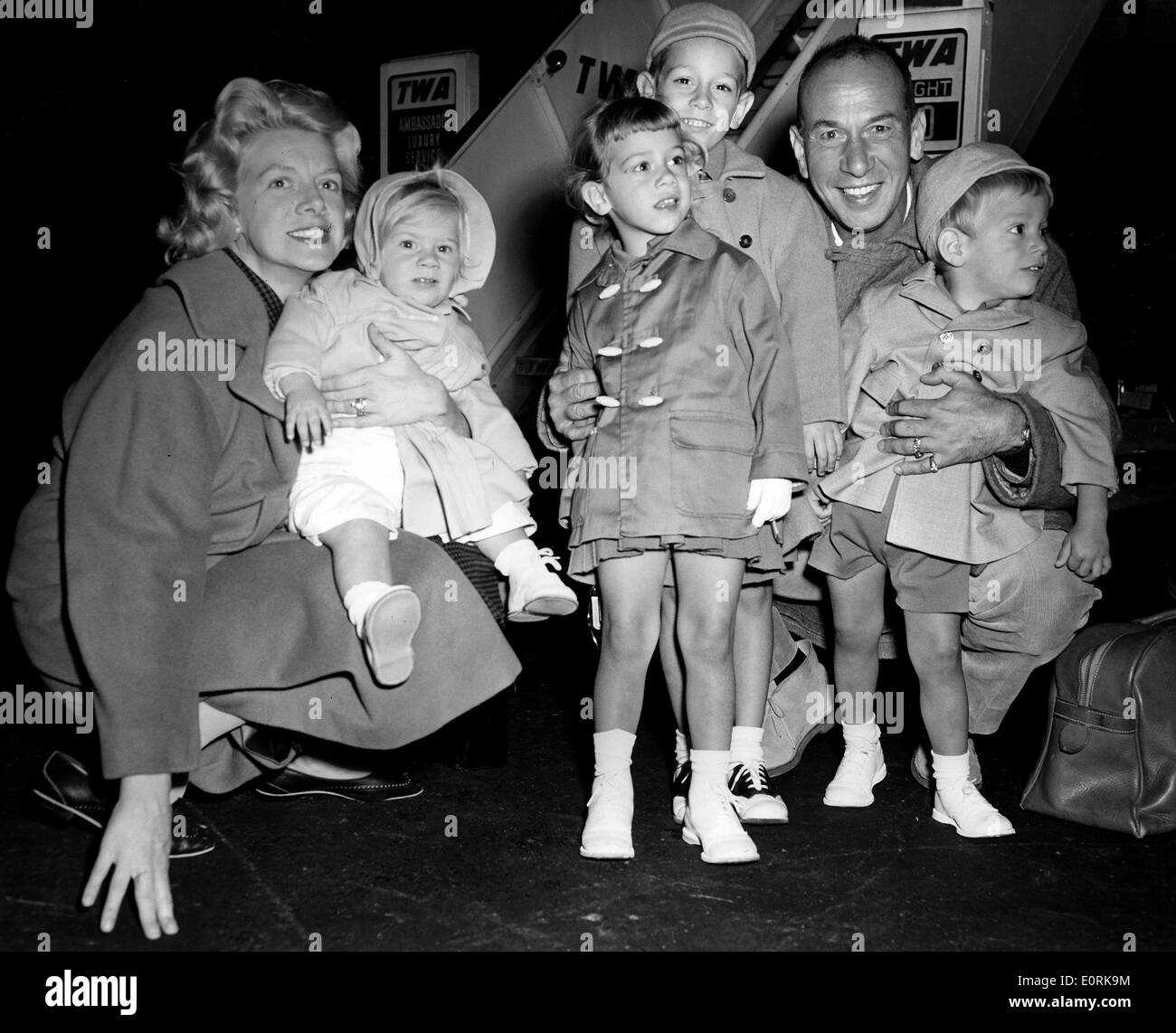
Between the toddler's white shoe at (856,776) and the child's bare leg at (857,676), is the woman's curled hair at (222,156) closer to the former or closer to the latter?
the child's bare leg at (857,676)

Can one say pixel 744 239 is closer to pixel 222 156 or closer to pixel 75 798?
pixel 222 156

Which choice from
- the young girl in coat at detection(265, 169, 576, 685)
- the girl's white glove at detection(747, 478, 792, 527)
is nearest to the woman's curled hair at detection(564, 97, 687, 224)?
the young girl in coat at detection(265, 169, 576, 685)

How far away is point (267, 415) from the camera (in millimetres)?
2322

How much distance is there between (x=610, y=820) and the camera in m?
2.42

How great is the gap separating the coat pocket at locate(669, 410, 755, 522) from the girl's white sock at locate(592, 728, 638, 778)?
496 mm

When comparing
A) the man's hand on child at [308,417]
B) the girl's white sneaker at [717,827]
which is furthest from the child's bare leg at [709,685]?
the man's hand on child at [308,417]

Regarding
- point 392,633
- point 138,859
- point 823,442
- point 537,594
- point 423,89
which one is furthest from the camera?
point 423,89

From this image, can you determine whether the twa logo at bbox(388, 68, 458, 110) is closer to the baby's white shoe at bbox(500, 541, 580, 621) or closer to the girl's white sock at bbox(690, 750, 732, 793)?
the baby's white shoe at bbox(500, 541, 580, 621)

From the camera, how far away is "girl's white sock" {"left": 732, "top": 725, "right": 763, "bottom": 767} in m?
2.68

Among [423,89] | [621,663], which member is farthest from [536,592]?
[423,89]

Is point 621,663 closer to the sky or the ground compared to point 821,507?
closer to the ground

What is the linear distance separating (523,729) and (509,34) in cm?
523

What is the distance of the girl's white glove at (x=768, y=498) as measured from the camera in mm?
2418

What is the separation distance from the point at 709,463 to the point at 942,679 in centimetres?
77
